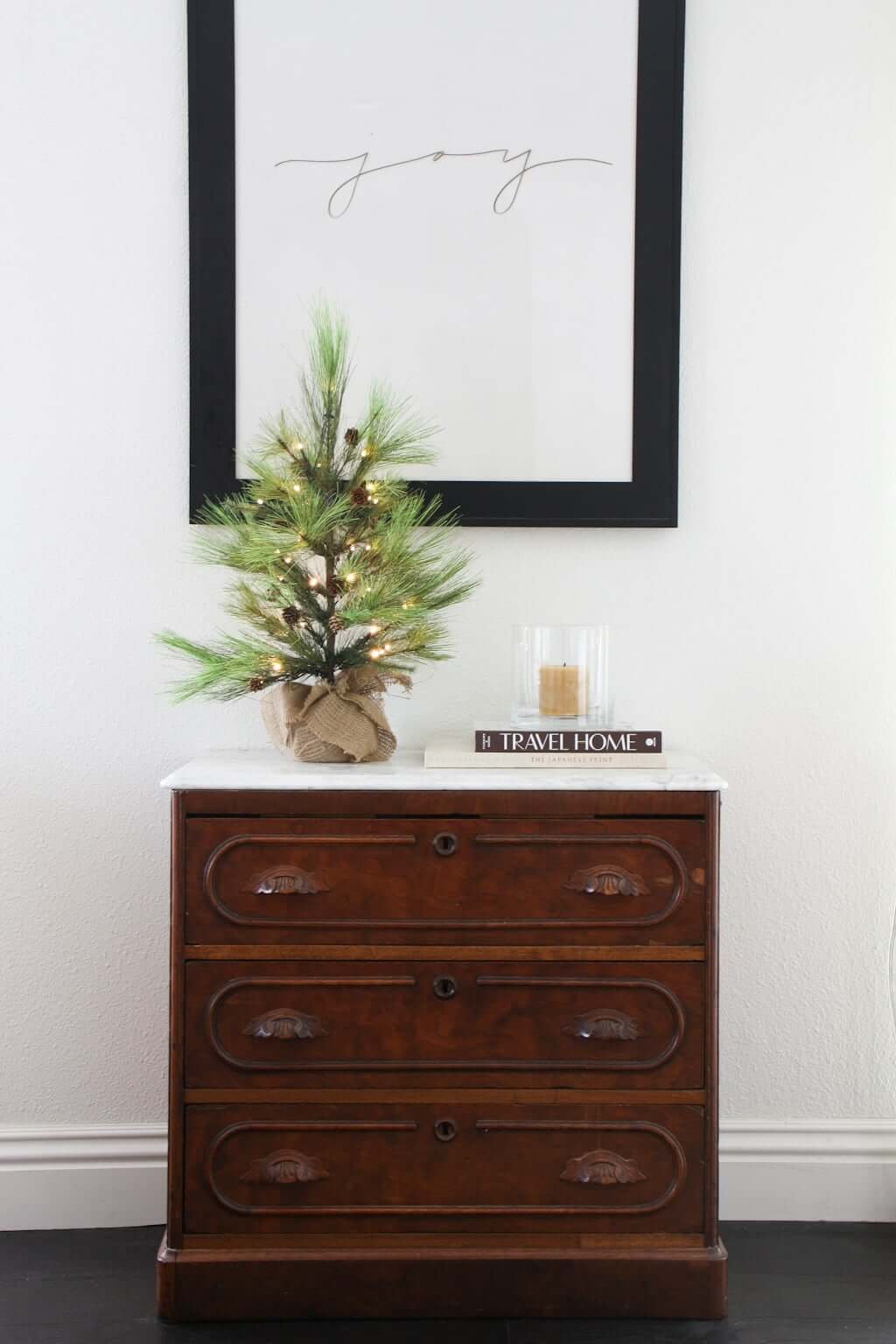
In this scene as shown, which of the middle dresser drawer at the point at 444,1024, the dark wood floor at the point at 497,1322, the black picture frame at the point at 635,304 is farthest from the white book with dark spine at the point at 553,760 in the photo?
the dark wood floor at the point at 497,1322

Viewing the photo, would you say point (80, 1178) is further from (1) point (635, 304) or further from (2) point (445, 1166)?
(1) point (635, 304)

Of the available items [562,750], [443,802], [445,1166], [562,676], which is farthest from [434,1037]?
[562,676]

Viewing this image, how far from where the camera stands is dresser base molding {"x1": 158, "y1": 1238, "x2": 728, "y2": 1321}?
1.50 m

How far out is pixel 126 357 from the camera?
181 cm

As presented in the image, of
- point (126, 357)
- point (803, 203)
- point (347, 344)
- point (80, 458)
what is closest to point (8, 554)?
point (80, 458)

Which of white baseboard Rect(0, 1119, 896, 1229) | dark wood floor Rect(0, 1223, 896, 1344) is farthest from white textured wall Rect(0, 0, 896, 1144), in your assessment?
dark wood floor Rect(0, 1223, 896, 1344)

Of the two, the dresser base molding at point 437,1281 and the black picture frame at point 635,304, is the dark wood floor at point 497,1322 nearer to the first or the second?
the dresser base molding at point 437,1281

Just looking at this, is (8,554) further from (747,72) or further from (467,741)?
(747,72)

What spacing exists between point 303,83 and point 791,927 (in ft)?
5.54

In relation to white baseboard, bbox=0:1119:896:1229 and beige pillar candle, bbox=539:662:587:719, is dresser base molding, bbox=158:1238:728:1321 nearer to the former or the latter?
white baseboard, bbox=0:1119:896:1229

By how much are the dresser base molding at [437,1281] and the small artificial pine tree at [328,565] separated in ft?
2.70

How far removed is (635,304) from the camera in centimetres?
181

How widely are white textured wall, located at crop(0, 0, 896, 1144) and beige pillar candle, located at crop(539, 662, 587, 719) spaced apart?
0.83 feet

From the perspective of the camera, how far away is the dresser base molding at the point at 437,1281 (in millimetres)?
1495
